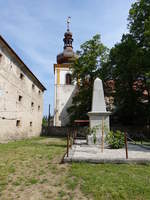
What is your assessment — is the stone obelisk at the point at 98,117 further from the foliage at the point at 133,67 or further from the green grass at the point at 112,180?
the foliage at the point at 133,67

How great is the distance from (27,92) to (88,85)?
322 inches

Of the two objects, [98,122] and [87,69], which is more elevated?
[87,69]

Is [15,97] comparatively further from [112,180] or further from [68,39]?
[68,39]

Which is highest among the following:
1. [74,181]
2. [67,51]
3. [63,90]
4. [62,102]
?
[67,51]

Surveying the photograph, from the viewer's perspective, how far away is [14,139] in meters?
14.8

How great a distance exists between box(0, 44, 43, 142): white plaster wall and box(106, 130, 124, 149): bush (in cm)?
833

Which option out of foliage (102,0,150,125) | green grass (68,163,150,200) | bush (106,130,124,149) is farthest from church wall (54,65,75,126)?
green grass (68,163,150,200)

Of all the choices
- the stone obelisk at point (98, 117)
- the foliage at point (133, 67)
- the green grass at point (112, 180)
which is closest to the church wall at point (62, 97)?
the foliage at point (133, 67)

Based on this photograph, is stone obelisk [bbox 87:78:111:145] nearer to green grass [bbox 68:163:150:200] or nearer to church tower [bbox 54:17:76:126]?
green grass [bbox 68:163:150:200]

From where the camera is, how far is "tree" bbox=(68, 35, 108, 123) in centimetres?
2175

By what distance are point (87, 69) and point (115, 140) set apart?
14.7 meters

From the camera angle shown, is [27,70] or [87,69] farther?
[87,69]

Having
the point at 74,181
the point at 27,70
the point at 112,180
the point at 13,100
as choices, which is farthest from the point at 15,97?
the point at 112,180

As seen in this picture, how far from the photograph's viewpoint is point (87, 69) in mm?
22094
